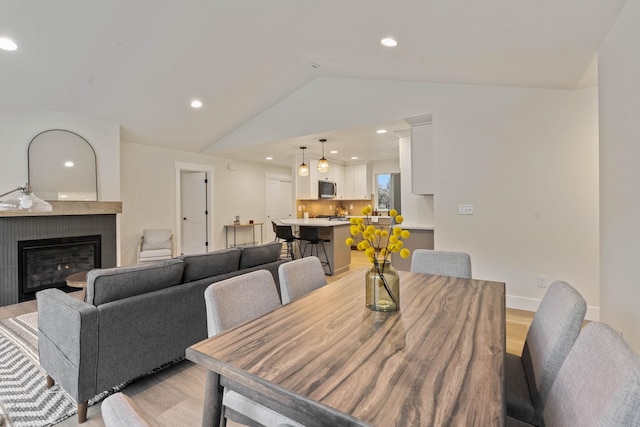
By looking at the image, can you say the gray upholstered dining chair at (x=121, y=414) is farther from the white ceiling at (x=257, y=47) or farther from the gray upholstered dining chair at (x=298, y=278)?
the white ceiling at (x=257, y=47)

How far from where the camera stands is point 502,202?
11.6 feet

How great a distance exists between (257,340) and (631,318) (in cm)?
212

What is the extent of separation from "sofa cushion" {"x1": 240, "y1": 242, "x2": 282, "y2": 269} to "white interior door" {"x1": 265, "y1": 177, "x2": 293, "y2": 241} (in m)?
5.23

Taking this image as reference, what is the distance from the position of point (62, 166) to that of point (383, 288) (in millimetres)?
4968

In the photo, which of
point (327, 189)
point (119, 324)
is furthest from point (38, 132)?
point (327, 189)

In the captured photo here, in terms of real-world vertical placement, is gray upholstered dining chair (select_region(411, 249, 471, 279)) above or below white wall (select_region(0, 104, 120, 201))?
below

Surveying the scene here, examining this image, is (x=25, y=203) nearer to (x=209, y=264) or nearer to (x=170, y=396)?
(x=209, y=264)

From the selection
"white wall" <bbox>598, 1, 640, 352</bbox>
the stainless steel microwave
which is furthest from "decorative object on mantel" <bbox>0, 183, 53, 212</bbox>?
the stainless steel microwave

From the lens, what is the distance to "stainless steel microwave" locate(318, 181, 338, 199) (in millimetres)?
7539

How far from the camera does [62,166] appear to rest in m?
4.37

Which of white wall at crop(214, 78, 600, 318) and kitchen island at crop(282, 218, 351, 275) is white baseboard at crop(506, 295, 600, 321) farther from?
kitchen island at crop(282, 218, 351, 275)

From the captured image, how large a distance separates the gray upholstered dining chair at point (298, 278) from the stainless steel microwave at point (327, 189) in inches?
217

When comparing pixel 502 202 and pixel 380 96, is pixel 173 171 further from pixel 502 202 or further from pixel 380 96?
pixel 502 202

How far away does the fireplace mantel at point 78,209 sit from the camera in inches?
153
